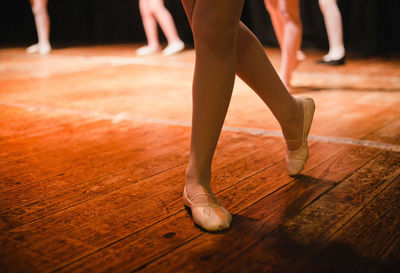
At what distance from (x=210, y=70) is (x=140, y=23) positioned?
5919 mm

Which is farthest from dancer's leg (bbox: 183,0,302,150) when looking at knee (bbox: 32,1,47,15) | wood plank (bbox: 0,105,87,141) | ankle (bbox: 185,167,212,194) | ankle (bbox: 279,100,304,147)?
knee (bbox: 32,1,47,15)

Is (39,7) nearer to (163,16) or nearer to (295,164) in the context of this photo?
(163,16)

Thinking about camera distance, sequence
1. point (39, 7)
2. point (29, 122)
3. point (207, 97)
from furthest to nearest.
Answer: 1. point (39, 7)
2. point (29, 122)
3. point (207, 97)

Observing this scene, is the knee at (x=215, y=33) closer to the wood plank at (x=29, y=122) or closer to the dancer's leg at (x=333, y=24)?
the wood plank at (x=29, y=122)

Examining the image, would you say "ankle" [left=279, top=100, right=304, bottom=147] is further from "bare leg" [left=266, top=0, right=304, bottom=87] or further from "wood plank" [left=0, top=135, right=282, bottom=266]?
"bare leg" [left=266, top=0, right=304, bottom=87]

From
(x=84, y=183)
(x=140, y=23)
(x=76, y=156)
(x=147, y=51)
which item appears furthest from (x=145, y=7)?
(x=84, y=183)

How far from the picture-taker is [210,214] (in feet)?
2.75

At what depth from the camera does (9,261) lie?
0.73m

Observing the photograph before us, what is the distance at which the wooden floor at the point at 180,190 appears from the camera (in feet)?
2.41

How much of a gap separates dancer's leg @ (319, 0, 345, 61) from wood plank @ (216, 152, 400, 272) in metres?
2.24

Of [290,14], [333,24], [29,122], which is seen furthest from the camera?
[333,24]

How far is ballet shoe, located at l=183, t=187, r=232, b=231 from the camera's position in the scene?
827 mm

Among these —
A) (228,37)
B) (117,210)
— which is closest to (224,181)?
(117,210)

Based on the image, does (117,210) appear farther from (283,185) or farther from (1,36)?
(1,36)
